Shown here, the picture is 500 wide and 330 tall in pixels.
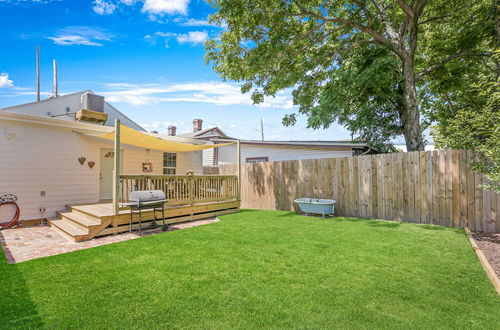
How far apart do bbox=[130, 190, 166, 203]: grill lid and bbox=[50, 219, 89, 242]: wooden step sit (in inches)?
45.8

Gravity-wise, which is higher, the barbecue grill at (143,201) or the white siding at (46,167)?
the white siding at (46,167)

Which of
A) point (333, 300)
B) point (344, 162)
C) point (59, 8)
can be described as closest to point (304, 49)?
point (344, 162)

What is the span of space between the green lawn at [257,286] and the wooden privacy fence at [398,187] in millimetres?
1225

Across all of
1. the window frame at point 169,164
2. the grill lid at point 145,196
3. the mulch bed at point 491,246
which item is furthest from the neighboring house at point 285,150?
the grill lid at point 145,196

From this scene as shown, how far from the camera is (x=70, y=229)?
5543mm

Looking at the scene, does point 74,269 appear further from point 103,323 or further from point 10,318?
point 103,323

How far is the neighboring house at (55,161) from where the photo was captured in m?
6.44

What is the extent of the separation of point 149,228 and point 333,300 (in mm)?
5007

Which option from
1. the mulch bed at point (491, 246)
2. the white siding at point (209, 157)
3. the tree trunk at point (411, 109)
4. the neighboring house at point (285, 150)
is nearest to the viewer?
the mulch bed at point (491, 246)

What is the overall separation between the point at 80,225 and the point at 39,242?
Result: 0.76 meters

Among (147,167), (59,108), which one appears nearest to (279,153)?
(147,167)

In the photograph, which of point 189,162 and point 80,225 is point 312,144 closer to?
point 189,162

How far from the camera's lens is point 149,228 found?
6.20 meters

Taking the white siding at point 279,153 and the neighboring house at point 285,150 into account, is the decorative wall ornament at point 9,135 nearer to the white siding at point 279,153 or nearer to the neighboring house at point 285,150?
the neighboring house at point 285,150
